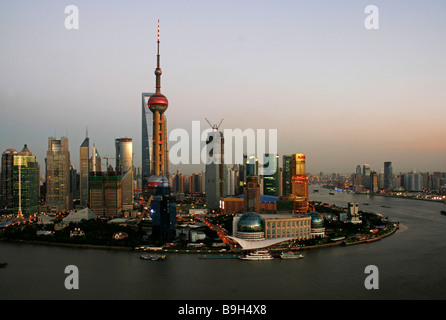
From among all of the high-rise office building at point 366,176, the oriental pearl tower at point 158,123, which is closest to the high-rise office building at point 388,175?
the high-rise office building at point 366,176

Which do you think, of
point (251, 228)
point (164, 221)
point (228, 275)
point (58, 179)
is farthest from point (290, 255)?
point (58, 179)

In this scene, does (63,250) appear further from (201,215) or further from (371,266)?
(201,215)

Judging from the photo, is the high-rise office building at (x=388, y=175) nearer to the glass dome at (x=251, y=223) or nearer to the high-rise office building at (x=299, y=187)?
the high-rise office building at (x=299, y=187)

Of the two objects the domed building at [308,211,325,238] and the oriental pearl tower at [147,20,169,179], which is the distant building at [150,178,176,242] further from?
the oriental pearl tower at [147,20,169,179]

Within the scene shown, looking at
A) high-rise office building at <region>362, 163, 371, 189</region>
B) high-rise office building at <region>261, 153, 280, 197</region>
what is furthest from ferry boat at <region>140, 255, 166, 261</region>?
high-rise office building at <region>362, 163, 371, 189</region>
